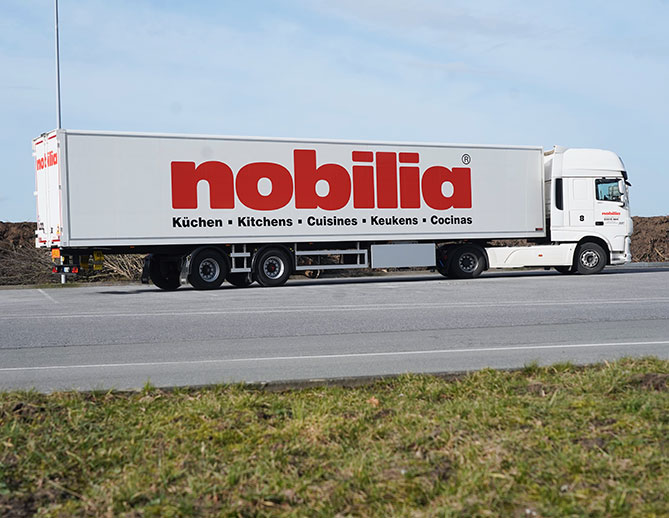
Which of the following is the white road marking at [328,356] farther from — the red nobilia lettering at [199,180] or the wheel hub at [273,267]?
the wheel hub at [273,267]

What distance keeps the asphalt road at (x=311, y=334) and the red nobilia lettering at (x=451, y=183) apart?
5841 millimetres

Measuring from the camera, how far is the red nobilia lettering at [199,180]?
2023 cm

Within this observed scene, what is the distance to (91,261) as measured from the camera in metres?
20.1

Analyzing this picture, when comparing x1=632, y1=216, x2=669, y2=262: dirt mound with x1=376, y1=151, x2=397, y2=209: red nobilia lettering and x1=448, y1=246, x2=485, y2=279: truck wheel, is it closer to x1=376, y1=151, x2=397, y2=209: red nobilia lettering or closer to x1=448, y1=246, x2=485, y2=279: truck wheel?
x1=448, y1=246, x2=485, y2=279: truck wheel

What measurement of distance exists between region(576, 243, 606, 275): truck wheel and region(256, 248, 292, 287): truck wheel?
890 cm

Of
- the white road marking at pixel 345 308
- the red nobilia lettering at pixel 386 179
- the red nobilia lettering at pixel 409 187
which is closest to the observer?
the white road marking at pixel 345 308

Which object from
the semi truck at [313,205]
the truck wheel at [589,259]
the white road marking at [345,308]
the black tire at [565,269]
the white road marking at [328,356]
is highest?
the semi truck at [313,205]

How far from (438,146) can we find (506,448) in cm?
1935

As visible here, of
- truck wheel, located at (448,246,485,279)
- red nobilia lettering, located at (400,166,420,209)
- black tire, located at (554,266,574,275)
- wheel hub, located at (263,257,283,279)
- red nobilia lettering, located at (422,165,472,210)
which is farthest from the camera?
black tire, located at (554,266,574,275)

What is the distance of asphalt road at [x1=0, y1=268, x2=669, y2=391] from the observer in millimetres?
7441

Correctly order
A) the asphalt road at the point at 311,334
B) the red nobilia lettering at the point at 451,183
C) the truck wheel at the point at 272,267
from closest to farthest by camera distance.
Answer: the asphalt road at the point at 311,334
the truck wheel at the point at 272,267
the red nobilia lettering at the point at 451,183

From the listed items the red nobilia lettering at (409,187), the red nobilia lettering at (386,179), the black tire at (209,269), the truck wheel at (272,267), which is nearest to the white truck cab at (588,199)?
the red nobilia lettering at (409,187)

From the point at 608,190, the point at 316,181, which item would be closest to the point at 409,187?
the point at 316,181

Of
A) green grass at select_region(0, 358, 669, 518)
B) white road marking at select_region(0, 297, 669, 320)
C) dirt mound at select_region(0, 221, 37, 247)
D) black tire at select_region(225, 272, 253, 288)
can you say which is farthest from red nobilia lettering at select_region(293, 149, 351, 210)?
dirt mound at select_region(0, 221, 37, 247)
